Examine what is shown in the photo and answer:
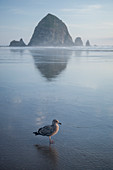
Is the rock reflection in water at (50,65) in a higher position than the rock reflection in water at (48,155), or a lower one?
higher

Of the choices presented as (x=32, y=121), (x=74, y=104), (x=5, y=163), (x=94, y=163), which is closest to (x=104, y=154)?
(x=94, y=163)

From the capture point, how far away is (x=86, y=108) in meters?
8.84

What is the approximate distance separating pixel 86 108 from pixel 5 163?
15.6 ft

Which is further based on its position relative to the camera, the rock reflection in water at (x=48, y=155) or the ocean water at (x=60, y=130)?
the ocean water at (x=60, y=130)

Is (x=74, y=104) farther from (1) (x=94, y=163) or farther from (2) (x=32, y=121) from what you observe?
(1) (x=94, y=163)

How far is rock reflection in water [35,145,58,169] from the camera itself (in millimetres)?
4849

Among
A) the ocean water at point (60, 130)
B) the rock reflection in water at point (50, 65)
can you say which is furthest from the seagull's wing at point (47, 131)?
the rock reflection in water at point (50, 65)

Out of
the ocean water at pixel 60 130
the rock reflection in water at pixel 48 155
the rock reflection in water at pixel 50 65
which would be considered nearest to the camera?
the rock reflection in water at pixel 48 155

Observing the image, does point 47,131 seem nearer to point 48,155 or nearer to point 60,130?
point 48,155

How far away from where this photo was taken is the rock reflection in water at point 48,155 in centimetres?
485

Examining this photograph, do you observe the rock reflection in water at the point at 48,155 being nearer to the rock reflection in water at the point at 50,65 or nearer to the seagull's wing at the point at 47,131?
the seagull's wing at the point at 47,131

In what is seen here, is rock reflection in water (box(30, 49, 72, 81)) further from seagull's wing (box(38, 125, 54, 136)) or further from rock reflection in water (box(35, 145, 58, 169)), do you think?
rock reflection in water (box(35, 145, 58, 169))

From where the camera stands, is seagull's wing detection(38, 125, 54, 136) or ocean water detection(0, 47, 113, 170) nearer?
ocean water detection(0, 47, 113, 170)

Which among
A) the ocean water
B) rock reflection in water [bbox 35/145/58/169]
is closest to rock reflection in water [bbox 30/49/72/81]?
the ocean water
